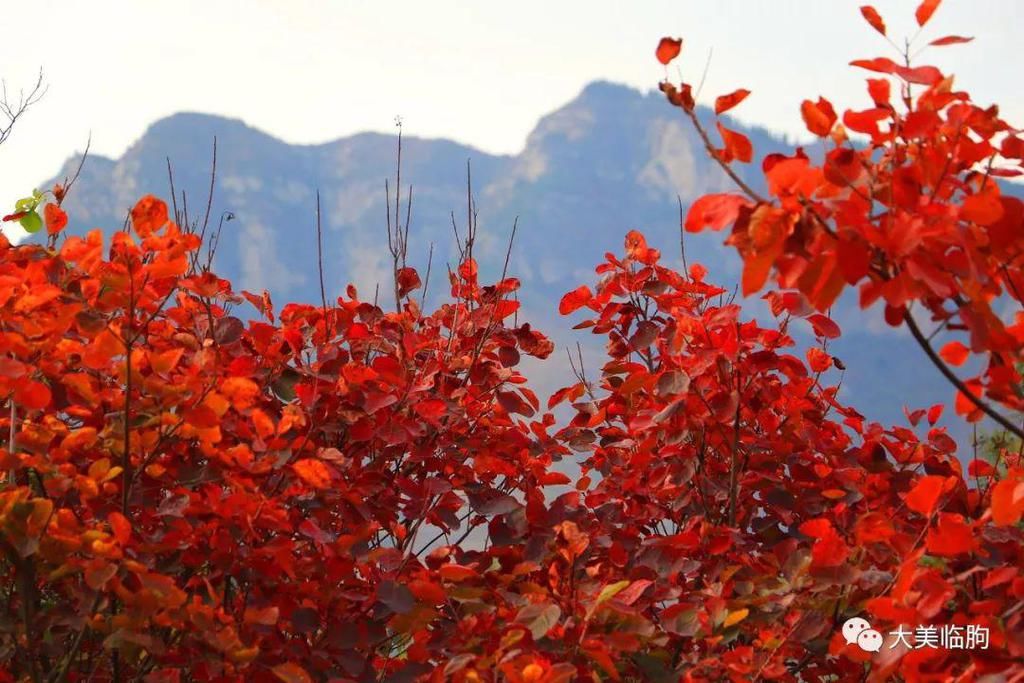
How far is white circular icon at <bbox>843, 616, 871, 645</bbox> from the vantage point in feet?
6.93

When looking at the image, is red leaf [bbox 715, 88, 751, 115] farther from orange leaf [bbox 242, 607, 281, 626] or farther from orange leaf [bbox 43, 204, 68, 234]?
orange leaf [bbox 43, 204, 68, 234]

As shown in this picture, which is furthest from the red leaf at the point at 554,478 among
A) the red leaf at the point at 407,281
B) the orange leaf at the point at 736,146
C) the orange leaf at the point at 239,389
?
the orange leaf at the point at 736,146

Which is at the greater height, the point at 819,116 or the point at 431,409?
the point at 819,116

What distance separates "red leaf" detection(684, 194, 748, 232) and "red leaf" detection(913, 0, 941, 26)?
1.58ft

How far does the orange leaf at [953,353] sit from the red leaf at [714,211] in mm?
506

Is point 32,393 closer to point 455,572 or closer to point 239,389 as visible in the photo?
point 239,389

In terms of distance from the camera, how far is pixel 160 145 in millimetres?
110500

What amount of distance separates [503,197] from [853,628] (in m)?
110

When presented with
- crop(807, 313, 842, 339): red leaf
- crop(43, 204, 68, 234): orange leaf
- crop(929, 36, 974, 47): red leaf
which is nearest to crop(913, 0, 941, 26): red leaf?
crop(929, 36, 974, 47): red leaf

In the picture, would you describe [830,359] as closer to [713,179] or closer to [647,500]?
[647,500]

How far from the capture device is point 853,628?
6.99 feet

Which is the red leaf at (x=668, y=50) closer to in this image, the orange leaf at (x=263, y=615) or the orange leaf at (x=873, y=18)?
the orange leaf at (x=873, y=18)

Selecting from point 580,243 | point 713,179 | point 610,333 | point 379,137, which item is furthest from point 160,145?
point 610,333

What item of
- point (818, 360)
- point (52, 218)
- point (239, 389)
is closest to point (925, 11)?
point (239, 389)
